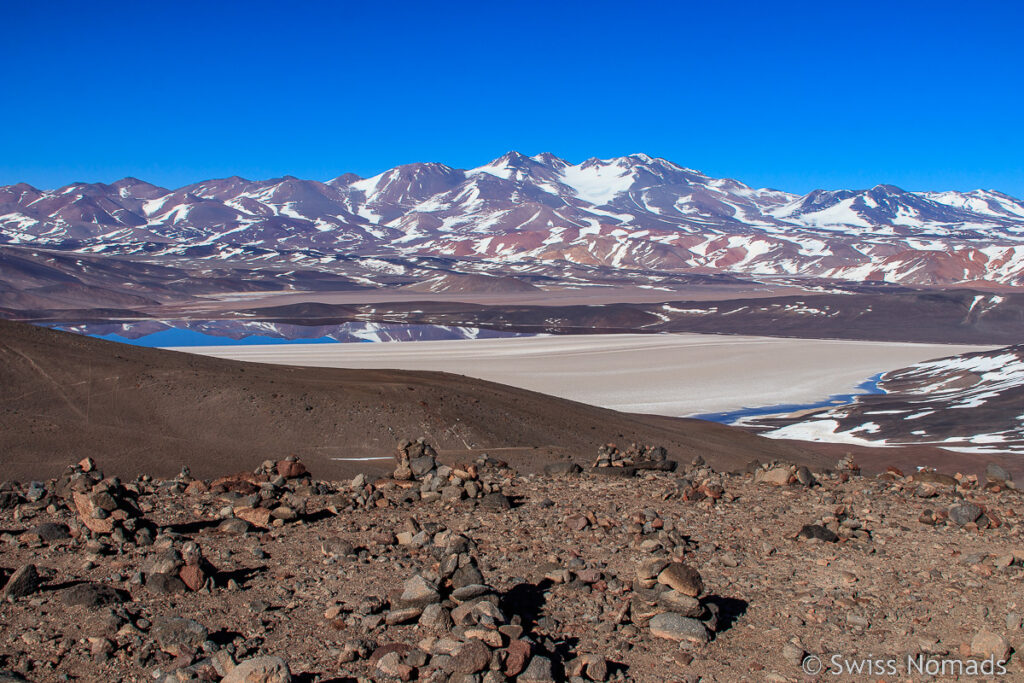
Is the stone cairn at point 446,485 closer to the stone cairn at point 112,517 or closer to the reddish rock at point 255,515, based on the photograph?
the reddish rock at point 255,515

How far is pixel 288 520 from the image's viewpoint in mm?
7586

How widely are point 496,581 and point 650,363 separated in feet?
141

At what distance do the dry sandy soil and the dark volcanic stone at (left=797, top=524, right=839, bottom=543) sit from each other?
26193mm

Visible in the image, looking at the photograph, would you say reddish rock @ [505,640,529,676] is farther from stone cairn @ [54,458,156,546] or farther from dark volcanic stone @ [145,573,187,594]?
stone cairn @ [54,458,156,546]

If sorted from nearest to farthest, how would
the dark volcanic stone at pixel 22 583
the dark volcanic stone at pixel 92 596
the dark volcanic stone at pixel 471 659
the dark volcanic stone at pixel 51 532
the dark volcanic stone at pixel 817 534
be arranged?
1. the dark volcanic stone at pixel 471 659
2. the dark volcanic stone at pixel 92 596
3. the dark volcanic stone at pixel 22 583
4. the dark volcanic stone at pixel 51 532
5. the dark volcanic stone at pixel 817 534

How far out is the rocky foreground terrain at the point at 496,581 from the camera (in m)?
5.07

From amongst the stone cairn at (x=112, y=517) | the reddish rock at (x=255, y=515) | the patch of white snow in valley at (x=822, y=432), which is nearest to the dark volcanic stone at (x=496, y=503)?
the reddish rock at (x=255, y=515)

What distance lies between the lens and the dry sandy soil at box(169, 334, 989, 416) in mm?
38656

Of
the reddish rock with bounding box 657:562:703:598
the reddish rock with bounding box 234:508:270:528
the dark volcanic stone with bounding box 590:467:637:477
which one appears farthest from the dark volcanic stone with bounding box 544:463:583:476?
the reddish rock with bounding box 657:562:703:598

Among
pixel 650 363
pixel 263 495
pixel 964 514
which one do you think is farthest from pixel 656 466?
pixel 650 363

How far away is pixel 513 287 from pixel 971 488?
108440mm

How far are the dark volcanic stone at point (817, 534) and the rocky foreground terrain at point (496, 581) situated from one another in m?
0.01

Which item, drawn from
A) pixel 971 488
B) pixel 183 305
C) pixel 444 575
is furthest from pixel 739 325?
pixel 444 575

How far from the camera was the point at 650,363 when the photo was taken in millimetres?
48812
